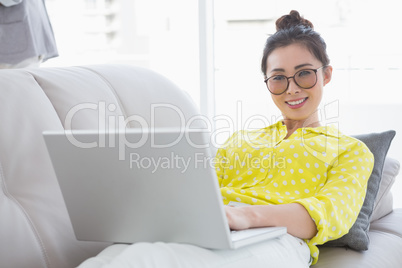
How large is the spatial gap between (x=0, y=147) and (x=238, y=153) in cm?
73

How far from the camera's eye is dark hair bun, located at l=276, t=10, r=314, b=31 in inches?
69.4

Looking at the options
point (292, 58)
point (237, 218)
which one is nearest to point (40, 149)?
point (237, 218)

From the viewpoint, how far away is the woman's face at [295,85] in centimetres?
163

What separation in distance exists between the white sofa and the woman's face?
0.34m

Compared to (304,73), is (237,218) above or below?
below

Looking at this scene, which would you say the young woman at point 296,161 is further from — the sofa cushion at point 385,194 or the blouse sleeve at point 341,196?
the sofa cushion at point 385,194

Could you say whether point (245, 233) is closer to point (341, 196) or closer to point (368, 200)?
point (341, 196)

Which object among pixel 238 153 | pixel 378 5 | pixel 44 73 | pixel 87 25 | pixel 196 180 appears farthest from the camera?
pixel 87 25

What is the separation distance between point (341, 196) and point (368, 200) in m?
0.30

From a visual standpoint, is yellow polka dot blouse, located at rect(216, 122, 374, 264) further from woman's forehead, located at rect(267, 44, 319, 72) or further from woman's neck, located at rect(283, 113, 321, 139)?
woman's forehead, located at rect(267, 44, 319, 72)

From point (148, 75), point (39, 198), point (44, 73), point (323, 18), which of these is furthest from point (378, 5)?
point (39, 198)

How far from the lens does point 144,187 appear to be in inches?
41.0

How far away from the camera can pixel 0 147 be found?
4.04 feet

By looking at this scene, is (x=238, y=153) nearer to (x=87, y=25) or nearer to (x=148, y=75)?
(x=148, y=75)
